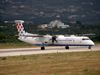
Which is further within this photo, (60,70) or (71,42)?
(71,42)

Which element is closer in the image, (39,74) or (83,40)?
(39,74)

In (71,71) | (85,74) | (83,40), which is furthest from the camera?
(83,40)

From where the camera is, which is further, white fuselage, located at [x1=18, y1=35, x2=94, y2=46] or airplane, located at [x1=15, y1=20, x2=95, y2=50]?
airplane, located at [x1=15, y1=20, x2=95, y2=50]

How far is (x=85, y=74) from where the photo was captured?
58.3ft

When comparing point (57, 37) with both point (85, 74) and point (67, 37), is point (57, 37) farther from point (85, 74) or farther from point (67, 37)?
point (85, 74)

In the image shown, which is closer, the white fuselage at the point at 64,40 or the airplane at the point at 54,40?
the white fuselage at the point at 64,40

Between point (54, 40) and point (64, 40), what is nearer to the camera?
point (64, 40)

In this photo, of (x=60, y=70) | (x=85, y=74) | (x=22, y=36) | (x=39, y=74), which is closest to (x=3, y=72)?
(x=39, y=74)

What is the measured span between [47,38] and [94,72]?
2571 centimetres

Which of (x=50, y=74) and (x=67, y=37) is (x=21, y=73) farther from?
(x=67, y=37)

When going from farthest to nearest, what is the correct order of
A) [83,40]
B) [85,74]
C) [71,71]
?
1. [83,40]
2. [71,71]
3. [85,74]

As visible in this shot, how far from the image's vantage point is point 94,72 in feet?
60.2

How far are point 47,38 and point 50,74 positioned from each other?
84.5 feet

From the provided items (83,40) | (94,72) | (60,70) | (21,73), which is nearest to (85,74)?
(94,72)
